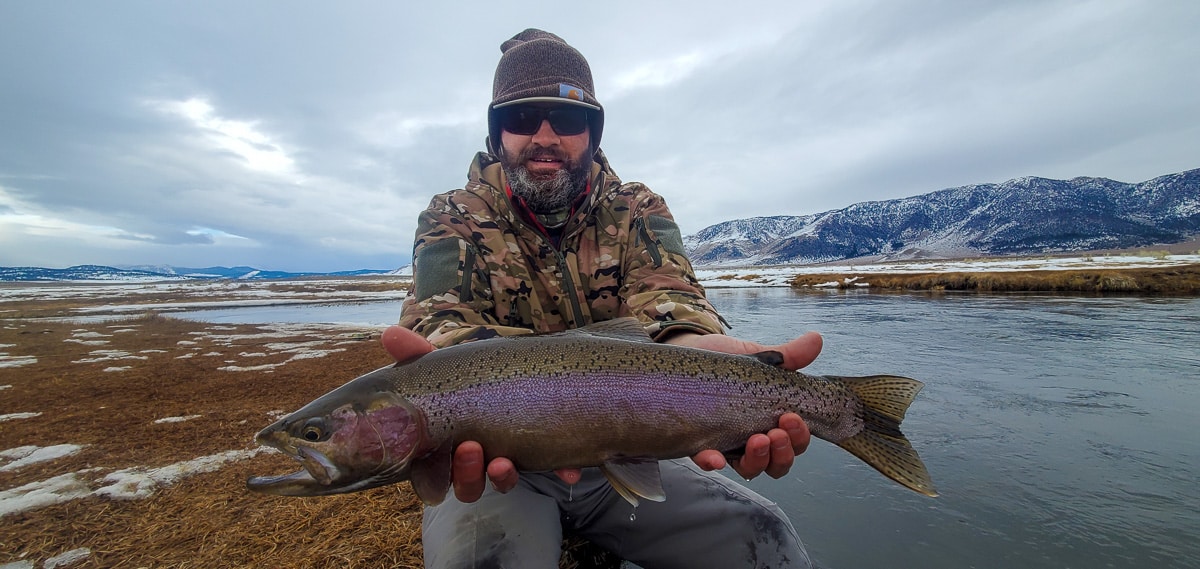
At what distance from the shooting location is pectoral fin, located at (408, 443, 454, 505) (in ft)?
7.12

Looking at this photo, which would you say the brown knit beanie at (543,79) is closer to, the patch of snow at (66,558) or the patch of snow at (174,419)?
the patch of snow at (66,558)

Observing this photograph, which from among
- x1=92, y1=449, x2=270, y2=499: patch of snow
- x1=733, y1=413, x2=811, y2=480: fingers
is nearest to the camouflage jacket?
x1=733, y1=413, x2=811, y2=480: fingers

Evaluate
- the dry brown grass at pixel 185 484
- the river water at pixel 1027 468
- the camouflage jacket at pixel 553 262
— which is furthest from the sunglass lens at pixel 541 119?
the river water at pixel 1027 468

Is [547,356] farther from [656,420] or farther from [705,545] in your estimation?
[705,545]

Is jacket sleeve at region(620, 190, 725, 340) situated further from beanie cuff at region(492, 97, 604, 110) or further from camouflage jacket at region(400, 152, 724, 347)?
beanie cuff at region(492, 97, 604, 110)

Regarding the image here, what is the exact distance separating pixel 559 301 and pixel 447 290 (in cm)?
80

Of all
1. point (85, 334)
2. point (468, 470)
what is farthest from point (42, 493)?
point (85, 334)

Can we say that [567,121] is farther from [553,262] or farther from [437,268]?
[437,268]

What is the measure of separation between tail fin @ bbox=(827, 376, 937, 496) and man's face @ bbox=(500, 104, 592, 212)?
81.1 inches

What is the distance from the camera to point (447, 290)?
309cm

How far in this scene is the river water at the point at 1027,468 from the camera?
3432 mm

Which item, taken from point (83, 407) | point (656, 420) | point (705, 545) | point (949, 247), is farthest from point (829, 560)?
point (949, 247)

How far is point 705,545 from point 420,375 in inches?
70.8

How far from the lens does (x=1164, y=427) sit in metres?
5.23
